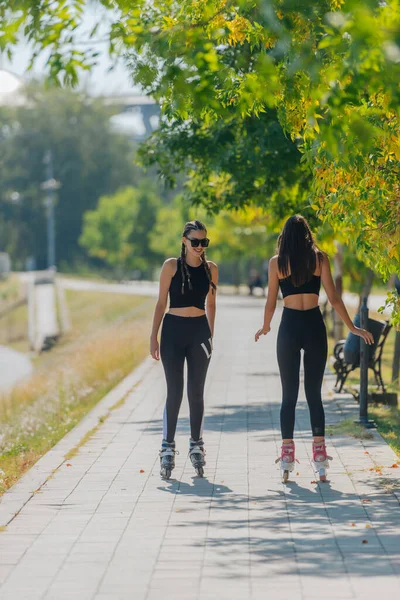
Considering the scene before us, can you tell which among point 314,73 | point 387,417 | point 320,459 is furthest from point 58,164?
point 314,73

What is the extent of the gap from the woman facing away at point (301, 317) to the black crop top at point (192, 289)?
556mm

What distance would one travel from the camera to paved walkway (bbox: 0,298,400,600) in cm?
575

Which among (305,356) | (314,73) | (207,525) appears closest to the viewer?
(314,73)

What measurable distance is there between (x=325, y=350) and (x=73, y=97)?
91.1 meters

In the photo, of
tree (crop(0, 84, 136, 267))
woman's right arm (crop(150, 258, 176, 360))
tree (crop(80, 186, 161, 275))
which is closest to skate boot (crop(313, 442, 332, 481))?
woman's right arm (crop(150, 258, 176, 360))

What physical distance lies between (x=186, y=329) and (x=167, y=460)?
36.7 inches

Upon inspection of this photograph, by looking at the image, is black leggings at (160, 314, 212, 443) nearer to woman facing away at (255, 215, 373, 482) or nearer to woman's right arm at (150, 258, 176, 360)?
woman's right arm at (150, 258, 176, 360)

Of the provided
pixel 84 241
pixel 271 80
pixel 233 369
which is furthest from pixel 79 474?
pixel 84 241

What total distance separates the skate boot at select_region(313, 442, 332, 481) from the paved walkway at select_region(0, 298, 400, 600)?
0.35 feet

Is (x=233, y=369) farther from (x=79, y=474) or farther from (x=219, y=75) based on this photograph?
(x=219, y=75)

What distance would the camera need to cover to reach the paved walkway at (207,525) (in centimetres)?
575

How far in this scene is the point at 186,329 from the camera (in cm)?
877

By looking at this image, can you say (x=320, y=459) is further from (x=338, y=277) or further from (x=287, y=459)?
(x=338, y=277)

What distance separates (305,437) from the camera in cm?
1082
